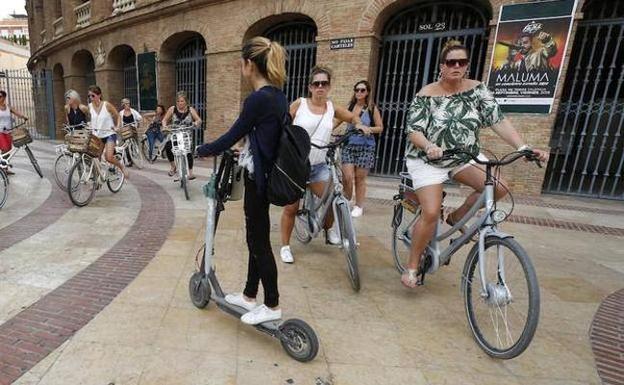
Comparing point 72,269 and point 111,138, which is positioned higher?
point 111,138

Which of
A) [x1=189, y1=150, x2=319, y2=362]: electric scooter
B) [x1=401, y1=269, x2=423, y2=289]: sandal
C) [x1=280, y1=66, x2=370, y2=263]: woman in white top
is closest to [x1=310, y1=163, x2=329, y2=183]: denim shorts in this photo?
[x1=280, y1=66, x2=370, y2=263]: woman in white top

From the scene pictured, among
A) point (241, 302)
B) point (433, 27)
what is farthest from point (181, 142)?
point (433, 27)

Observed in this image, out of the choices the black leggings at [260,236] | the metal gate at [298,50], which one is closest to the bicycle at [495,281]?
the black leggings at [260,236]

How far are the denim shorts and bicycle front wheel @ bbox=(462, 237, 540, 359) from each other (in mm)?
1640

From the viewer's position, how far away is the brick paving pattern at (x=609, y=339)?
2302 millimetres

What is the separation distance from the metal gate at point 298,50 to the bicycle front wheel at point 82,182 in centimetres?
624

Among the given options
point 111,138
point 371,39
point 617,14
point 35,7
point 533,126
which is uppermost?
point 35,7

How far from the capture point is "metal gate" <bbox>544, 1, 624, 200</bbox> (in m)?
7.39

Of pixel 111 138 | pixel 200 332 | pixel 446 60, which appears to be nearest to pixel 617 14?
pixel 446 60

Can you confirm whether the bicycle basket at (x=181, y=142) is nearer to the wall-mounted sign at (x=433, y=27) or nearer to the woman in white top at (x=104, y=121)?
the woman in white top at (x=104, y=121)

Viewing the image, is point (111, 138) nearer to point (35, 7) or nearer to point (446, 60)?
point (446, 60)

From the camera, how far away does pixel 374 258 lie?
4.07 m

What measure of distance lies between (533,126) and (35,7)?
29771 mm

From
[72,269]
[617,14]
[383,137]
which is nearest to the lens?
[72,269]
